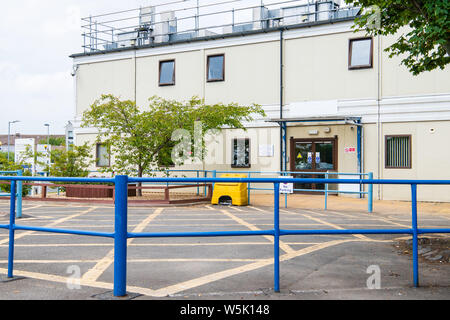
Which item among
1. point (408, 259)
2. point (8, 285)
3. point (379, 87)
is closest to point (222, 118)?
point (379, 87)

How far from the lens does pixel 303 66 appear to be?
20.2 metres

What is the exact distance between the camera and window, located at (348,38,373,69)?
61.5 feet

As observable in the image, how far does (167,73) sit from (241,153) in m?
5.70

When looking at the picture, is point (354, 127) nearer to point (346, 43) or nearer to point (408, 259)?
point (346, 43)

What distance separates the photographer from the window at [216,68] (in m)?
22.0

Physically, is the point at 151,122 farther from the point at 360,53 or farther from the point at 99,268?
the point at 99,268

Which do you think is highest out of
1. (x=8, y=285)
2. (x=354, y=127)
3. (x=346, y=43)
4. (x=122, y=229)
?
(x=346, y=43)

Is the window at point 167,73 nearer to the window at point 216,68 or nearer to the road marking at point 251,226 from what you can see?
the window at point 216,68

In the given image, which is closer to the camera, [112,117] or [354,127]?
[112,117]

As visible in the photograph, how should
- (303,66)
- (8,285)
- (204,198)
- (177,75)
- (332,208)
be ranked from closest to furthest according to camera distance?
1. (8,285)
2. (332,208)
3. (204,198)
4. (303,66)
5. (177,75)

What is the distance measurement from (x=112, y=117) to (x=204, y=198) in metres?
4.42

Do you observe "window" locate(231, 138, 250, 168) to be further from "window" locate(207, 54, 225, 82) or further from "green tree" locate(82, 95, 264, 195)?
"green tree" locate(82, 95, 264, 195)

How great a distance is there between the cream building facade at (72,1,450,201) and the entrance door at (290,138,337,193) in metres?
0.04

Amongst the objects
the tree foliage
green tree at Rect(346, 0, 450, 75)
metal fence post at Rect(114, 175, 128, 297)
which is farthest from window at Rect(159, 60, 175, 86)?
metal fence post at Rect(114, 175, 128, 297)
